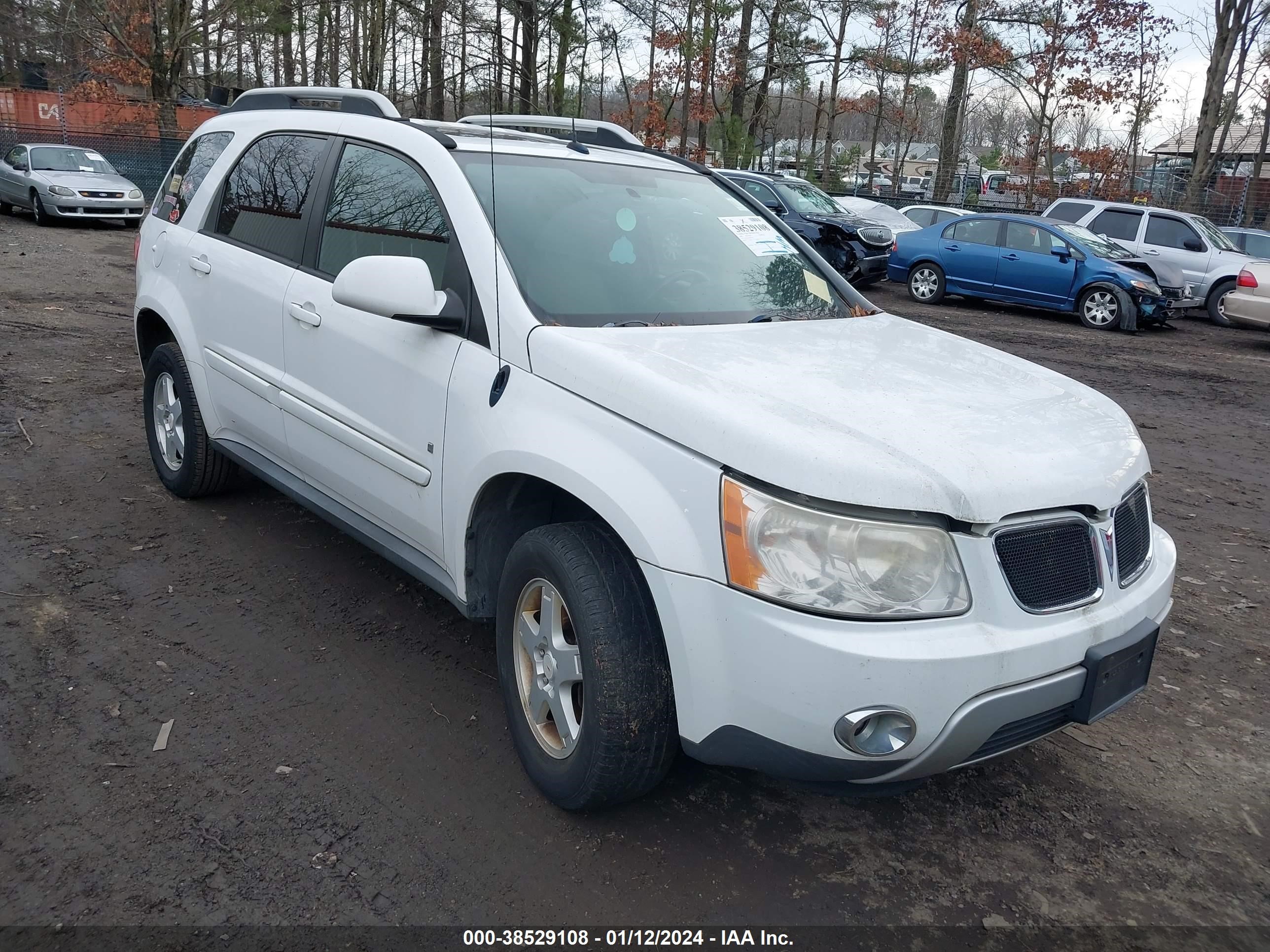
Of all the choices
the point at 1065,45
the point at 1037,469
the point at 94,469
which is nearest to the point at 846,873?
the point at 1037,469

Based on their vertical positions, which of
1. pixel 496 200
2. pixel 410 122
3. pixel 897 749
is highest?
pixel 410 122

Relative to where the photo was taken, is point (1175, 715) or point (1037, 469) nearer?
point (1037, 469)

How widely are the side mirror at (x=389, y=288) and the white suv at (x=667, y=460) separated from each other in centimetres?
1

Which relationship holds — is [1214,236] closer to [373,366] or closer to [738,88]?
[738,88]

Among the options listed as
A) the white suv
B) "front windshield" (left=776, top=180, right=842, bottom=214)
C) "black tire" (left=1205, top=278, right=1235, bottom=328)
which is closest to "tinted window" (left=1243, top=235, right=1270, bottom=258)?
Answer: "black tire" (left=1205, top=278, right=1235, bottom=328)

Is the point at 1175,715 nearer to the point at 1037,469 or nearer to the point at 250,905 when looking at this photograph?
the point at 1037,469

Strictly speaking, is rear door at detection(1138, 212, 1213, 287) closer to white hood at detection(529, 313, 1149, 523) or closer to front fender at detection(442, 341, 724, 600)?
white hood at detection(529, 313, 1149, 523)

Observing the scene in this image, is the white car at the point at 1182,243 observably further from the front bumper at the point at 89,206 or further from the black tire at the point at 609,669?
the front bumper at the point at 89,206

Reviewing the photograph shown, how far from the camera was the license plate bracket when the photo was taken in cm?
245

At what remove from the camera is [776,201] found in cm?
1622

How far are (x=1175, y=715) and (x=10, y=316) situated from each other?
33.7 ft

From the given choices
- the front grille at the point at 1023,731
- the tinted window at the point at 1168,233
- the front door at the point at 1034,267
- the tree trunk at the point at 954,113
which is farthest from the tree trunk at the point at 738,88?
the front grille at the point at 1023,731

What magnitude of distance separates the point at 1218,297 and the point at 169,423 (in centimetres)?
1533

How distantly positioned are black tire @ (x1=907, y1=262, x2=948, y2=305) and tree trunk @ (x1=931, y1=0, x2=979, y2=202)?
14.2 metres
